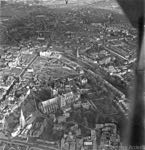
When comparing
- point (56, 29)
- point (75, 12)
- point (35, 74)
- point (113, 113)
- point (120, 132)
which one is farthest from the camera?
point (75, 12)

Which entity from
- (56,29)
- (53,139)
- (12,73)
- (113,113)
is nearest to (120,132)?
(113,113)

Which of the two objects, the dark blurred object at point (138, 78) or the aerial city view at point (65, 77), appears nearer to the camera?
the dark blurred object at point (138, 78)

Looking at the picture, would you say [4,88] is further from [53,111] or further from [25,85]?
[53,111]

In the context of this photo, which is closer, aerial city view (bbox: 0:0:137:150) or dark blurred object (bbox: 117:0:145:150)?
dark blurred object (bbox: 117:0:145:150)
